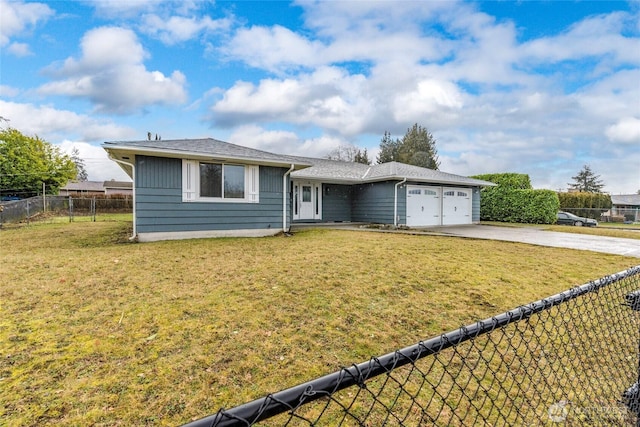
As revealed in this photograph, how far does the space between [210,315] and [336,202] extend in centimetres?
1242

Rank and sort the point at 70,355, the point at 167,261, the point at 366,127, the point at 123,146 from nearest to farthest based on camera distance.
Result: the point at 70,355 → the point at 167,261 → the point at 123,146 → the point at 366,127

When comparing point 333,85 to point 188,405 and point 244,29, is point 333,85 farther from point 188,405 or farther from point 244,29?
point 188,405

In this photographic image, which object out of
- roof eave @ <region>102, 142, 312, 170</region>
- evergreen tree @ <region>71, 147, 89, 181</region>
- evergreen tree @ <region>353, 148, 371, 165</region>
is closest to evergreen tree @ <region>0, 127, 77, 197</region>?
evergreen tree @ <region>71, 147, 89, 181</region>

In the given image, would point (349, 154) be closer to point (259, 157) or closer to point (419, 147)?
point (419, 147)

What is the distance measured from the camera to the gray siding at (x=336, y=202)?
15344 mm

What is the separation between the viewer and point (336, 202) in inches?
618

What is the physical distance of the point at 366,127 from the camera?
28.6 metres

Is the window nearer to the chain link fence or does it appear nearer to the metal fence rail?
the chain link fence

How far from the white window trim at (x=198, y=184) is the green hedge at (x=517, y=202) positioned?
16468mm

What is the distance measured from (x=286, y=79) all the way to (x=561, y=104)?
13426mm

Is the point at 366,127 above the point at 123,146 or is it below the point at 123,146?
above

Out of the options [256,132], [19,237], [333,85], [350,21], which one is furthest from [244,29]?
[256,132]

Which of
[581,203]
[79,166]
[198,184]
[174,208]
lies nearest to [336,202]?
[198,184]

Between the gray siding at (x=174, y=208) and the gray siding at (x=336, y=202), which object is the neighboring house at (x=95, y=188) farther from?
the gray siding at (x=174, y=208)
